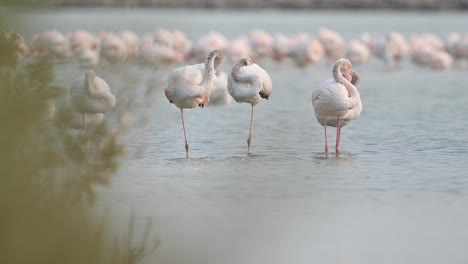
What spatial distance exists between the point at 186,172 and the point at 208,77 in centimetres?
174

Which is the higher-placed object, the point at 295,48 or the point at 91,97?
the point at 295,48

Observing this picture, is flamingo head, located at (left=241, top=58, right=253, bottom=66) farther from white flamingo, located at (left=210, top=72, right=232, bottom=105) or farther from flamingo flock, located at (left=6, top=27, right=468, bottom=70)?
flamingo flock, located at (left=6, top=27, right=468, bottom=70)

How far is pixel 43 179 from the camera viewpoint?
421 cm

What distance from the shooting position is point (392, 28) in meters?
51.0

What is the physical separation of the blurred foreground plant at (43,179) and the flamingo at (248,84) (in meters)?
6.09

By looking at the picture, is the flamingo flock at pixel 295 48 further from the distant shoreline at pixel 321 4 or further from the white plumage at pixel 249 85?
the distant shoreline at pixel 321 4

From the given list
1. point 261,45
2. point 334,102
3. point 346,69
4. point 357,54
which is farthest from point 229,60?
point 334,102

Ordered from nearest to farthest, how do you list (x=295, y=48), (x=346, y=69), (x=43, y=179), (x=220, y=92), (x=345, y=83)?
(x=43, y=179), (x=345, y=83), (x=346, y=69), (x=220, y=92), (x=295, y=48)

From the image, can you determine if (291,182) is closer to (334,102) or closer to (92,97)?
(334,102)

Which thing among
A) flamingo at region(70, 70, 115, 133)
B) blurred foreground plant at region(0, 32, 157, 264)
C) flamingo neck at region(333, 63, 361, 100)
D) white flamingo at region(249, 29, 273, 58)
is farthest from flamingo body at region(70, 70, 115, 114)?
white flamingo at region(249, 29, 273, 58)

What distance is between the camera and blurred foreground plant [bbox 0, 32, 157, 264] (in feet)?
10.8

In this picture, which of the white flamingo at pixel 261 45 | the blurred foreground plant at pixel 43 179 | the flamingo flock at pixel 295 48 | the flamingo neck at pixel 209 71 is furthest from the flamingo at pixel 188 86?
the white flamingo at pixel 261 45

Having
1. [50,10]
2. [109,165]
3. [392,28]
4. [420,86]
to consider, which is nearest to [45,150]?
[109,165]

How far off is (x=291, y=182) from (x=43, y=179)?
4.65 meters
